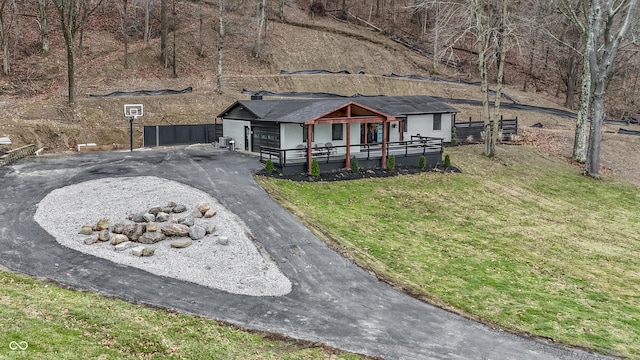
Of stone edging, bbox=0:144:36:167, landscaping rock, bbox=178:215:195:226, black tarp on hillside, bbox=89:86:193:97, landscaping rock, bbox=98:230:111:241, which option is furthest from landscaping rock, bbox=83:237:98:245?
black tarp on hillside, bbox=89:86:193:97

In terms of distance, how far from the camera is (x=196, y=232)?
62.7 ft

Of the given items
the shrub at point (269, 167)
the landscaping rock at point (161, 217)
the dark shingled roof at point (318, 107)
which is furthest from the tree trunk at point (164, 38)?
the landscaping rock at point (161, 217)

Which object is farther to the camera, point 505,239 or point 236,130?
point 236,130

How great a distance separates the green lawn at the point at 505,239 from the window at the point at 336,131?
4684mm

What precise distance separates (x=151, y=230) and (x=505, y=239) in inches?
570

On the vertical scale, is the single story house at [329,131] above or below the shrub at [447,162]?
above

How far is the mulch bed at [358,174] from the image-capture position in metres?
28.2

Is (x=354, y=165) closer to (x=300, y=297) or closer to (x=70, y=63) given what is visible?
(x=300, y=297)

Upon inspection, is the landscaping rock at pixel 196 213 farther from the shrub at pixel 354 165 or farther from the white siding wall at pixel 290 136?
the shrub at pixel 354 165

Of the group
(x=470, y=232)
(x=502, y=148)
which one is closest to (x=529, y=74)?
(x=502, y=148)

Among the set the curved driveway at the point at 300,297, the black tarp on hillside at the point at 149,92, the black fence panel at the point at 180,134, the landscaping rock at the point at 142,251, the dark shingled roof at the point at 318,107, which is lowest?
the curved driveway at the point at 300,297

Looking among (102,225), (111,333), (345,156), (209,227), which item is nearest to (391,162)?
(345,156)

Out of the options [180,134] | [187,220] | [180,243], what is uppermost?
[180,134]

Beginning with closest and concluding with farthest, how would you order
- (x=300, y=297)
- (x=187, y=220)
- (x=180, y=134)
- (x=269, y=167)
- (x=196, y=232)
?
(x=300, y=297)
(x=196, y=232)
(x=187, y=220)
(x=269, y=167)
(x=180, y=134)
